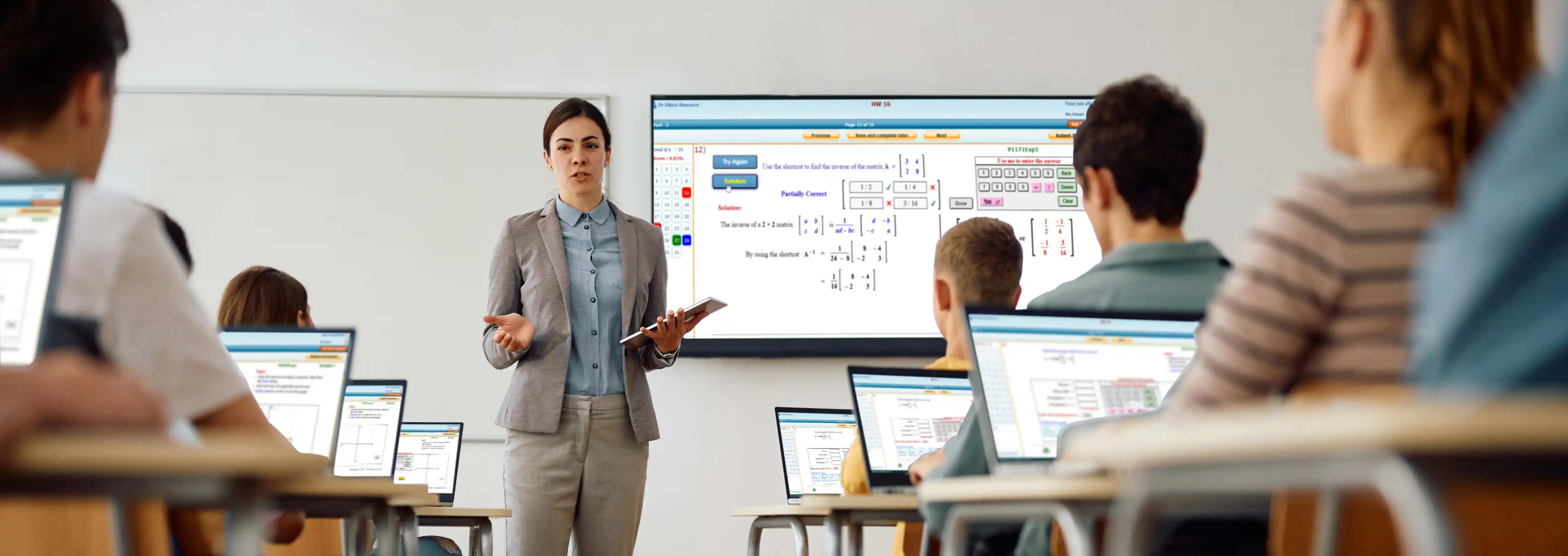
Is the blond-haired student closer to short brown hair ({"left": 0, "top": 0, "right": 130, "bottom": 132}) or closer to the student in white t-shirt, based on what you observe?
the student in white t-shirt

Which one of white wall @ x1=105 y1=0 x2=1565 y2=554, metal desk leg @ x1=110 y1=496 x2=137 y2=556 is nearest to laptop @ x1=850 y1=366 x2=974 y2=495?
metal desk leg @ x1=110 y1=496 x2=137 y2=556

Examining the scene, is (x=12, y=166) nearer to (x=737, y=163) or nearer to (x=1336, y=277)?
(x=1336, y=277)

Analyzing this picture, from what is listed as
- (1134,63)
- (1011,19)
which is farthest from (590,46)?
(1134,63)

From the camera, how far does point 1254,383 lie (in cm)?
104

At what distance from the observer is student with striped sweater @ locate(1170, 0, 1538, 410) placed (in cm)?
99

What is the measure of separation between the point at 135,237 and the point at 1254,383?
41.3 inches

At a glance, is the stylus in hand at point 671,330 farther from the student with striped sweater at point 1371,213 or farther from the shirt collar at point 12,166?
the student with striped sweater at point 1371,213

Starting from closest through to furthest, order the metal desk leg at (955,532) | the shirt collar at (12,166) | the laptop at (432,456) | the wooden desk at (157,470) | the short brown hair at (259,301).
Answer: the wooden desk at (157,470), the shirt collar at (12,166), the metal desk leg at (955,532), the short brown hair at (259,301), the laptop at (432,456)

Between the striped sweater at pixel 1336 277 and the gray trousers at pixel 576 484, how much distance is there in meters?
2.46

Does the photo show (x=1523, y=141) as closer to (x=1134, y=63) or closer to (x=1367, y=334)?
(x=1367, y=334)

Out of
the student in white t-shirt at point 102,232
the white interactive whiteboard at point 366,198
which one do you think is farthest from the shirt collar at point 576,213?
the student in white t-shirt at point 102,232

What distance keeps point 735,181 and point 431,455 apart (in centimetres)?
162

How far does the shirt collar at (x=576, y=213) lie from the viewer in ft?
11.5

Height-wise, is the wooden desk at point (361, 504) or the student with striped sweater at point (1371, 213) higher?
the student with striped sweater at point (1371, 213)
